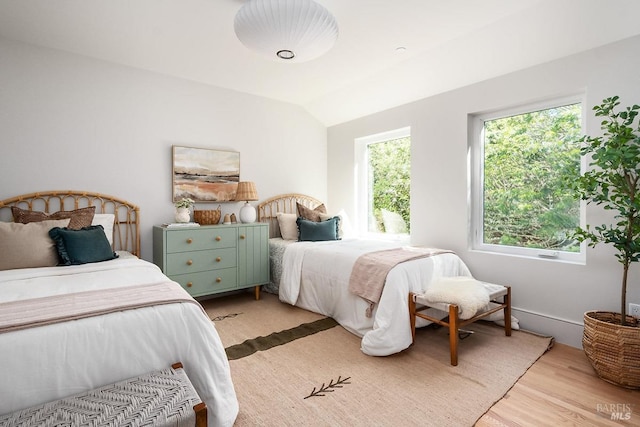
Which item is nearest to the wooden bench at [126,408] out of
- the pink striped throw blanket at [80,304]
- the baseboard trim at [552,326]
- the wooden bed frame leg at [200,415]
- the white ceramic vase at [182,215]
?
the wooden bed frame leg at [200,415]

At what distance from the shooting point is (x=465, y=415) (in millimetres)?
1667

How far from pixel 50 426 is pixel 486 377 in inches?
84.7

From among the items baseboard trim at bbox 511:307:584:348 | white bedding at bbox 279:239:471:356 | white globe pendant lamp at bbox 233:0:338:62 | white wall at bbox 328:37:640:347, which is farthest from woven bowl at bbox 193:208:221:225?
baseboard trim at bbox 511:307:584:348

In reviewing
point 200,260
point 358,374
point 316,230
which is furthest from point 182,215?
point 358,374

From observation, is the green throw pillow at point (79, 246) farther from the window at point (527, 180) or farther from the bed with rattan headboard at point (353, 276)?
the window at point (527, 180)

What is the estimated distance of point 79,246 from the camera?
2.35 meters

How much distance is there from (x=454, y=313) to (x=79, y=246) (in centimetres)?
266

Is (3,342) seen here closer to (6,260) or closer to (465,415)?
(6,260)

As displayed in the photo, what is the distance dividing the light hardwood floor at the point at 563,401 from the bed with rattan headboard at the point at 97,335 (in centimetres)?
139

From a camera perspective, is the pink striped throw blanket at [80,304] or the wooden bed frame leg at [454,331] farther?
the wooden bed frame leg at [454,331]

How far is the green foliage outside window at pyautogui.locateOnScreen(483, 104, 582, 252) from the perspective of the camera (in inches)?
104

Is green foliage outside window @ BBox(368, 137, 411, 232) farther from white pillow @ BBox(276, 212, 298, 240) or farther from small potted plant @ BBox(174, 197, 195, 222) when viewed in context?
small potted plant @ BBox(174, 197, 195, 222)

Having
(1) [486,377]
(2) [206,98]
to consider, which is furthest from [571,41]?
(2) [206,98]

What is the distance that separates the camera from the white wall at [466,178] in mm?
2309
